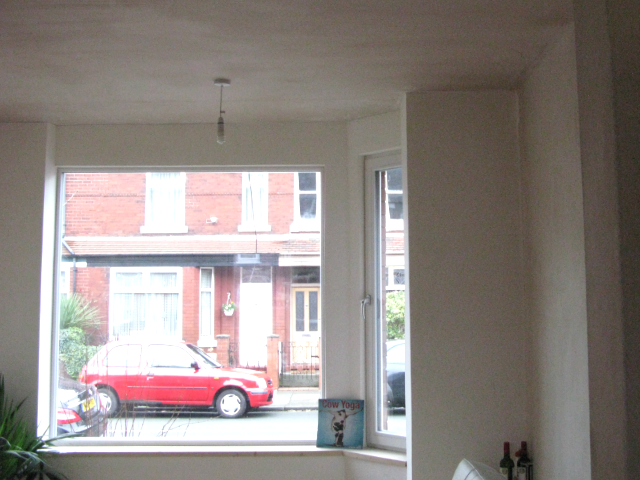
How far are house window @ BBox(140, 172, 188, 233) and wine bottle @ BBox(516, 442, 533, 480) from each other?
250 centimetres

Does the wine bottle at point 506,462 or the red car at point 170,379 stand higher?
the red car at point 170,379

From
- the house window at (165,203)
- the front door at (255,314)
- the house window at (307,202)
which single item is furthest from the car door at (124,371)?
the house window at (307,202)

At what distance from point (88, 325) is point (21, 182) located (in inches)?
40.8

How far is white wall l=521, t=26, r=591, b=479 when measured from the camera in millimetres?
2438

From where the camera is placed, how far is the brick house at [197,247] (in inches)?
162

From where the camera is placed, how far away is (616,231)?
0.98m

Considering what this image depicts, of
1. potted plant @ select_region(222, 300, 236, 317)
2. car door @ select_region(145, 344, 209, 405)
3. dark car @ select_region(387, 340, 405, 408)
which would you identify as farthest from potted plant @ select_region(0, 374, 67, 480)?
dark car @ select_region(387, 340, 405, 408)

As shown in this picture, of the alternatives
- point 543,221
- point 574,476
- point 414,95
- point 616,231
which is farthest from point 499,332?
point 616,231

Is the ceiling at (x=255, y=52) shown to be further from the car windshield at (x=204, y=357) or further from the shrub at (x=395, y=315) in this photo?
the car windshield at (x=204, y=357)

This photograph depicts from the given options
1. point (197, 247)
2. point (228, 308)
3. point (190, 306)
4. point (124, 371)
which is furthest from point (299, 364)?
point (124, 371)

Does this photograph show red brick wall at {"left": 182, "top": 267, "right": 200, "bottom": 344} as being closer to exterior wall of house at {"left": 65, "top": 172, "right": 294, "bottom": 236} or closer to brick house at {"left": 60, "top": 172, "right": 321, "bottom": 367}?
brick house at {"left": 60, "top": 172, "right": 321, "bottom": 367}

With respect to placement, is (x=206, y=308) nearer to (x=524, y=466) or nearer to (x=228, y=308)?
(x=228, y=308)

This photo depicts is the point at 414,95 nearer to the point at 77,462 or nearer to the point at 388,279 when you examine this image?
the point at 388,279

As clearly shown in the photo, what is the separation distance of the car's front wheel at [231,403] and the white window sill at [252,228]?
1.09 m
